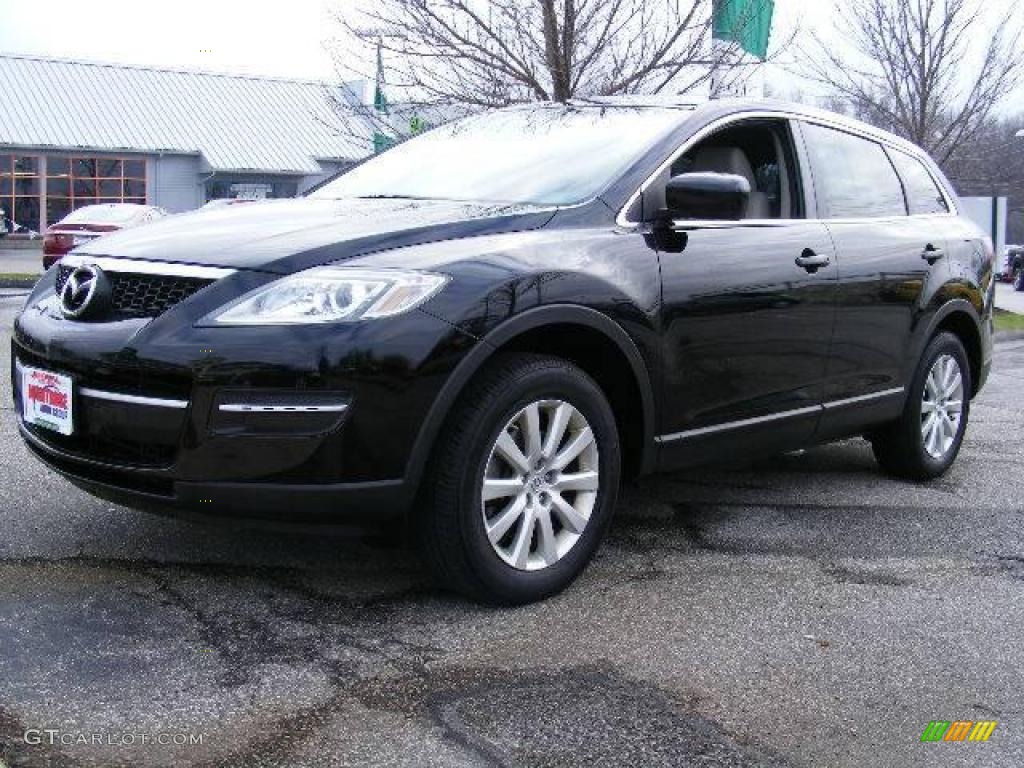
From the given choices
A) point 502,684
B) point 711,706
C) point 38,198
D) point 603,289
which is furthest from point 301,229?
point 38,198

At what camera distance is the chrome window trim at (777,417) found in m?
4.24

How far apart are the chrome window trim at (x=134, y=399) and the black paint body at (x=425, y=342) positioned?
0.02 meters

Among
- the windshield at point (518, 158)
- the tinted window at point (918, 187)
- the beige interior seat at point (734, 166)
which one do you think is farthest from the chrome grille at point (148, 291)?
the tinted window at point (918, 187)

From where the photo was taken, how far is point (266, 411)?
326cm

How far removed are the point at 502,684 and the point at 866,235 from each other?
9.33 ft

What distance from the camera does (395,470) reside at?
3.37 m

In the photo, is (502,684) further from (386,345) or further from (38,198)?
(38,198)

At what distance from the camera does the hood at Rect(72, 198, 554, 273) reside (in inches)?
137

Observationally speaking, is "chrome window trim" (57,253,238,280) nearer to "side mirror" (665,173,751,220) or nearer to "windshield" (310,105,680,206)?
"windshield" (310,105,680,206)

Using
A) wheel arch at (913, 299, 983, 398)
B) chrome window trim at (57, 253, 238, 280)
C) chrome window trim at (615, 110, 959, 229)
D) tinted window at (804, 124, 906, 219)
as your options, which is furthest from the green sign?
chrome window trim at (57, 253, 238, 280)

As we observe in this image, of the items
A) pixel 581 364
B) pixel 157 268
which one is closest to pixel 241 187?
pixel 581 364

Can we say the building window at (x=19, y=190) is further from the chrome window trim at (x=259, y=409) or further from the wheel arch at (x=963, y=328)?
the chrome window trim at (x=259, y=409)

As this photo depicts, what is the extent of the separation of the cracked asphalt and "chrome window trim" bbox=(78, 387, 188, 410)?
2.04 feet

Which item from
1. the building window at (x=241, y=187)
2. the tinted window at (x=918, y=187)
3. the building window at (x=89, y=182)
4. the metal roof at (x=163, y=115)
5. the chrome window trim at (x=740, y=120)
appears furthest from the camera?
the building window at (x=241, y=187)
